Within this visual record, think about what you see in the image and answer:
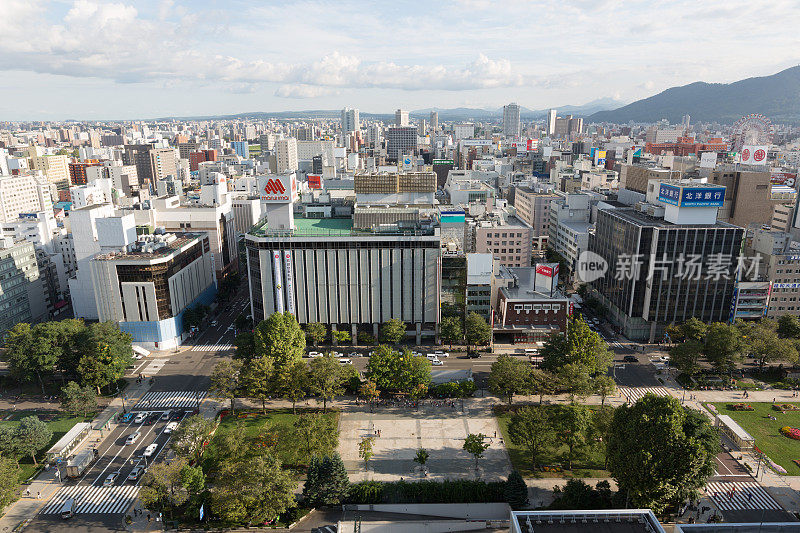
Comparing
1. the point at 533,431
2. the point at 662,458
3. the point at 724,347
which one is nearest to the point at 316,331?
the point at 533,431

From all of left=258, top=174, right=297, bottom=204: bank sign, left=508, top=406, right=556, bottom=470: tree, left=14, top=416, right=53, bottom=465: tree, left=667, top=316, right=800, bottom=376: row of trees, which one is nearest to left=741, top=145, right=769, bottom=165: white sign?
left=667, top=316, right=800, bottom=376: row of trees

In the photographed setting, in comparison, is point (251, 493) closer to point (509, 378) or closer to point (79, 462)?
point (79, 462)

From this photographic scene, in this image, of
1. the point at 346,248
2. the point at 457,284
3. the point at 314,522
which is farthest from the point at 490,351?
the point at 314,522

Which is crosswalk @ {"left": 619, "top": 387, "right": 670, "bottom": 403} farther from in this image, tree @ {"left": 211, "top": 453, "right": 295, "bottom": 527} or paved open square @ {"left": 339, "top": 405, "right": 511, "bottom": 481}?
tree @ {"left": 211, "top": 453, "right": 295, "bottom": 527}

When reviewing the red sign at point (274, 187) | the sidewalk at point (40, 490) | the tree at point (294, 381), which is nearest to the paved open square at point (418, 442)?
the tree at point (294, 381)

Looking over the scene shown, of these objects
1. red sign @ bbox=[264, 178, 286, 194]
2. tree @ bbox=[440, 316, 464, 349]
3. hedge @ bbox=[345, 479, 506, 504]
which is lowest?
hedge @ bbox=[345, 479, 506, 504]

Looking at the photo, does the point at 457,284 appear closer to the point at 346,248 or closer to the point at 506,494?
the point at 346,248

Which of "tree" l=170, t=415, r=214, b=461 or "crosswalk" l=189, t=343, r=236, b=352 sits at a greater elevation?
"tree" l=170, t=415, r=214, b=461
